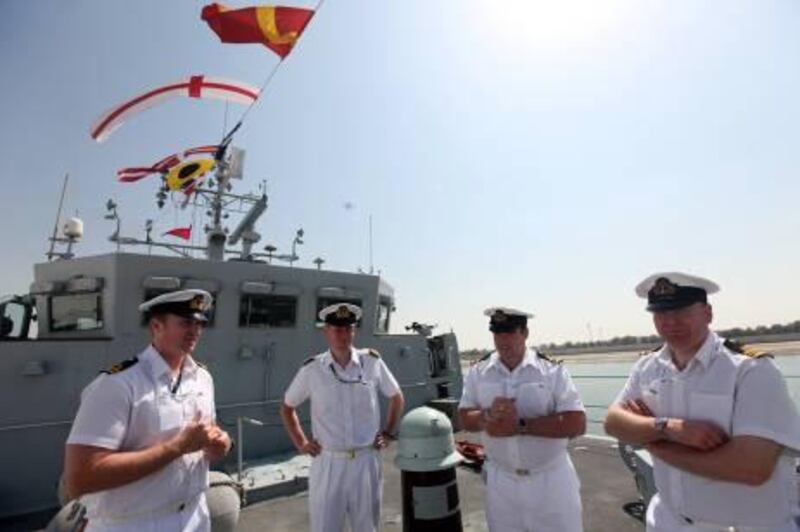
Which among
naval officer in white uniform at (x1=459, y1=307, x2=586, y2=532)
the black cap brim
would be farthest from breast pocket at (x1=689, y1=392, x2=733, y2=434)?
naval officer in white uniform at (x1=459, y1=307, x2=586, y2=532)

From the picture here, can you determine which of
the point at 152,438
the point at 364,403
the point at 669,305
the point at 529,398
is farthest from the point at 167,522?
the point at 669,305

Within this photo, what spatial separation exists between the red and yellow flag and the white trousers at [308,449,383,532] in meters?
5.78

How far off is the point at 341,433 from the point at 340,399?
219mm

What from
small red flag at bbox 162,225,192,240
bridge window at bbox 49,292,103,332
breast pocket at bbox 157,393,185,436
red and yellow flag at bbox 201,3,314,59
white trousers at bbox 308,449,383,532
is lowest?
white trousers at bbox 308,449,383,532

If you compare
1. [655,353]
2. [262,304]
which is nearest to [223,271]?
[262,304]

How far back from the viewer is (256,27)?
7.11 meters

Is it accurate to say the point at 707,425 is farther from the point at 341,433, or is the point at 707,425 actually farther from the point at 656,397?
the point at 341,433

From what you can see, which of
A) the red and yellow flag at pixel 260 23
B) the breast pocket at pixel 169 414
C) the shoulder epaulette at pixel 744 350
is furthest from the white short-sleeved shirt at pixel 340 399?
the red and yellow flag at pixel 260 23

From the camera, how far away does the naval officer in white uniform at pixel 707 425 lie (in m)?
1.77

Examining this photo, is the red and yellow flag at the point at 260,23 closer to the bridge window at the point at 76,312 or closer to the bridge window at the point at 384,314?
the bridge window at the point at 76,312

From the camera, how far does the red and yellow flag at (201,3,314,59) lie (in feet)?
23.0

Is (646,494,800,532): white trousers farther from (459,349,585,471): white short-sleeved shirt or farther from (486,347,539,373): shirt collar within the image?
(486,347,539,373): shirt collar

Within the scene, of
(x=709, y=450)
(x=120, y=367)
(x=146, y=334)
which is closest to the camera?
(x=709, y=450)

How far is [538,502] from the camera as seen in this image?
9.27ft
